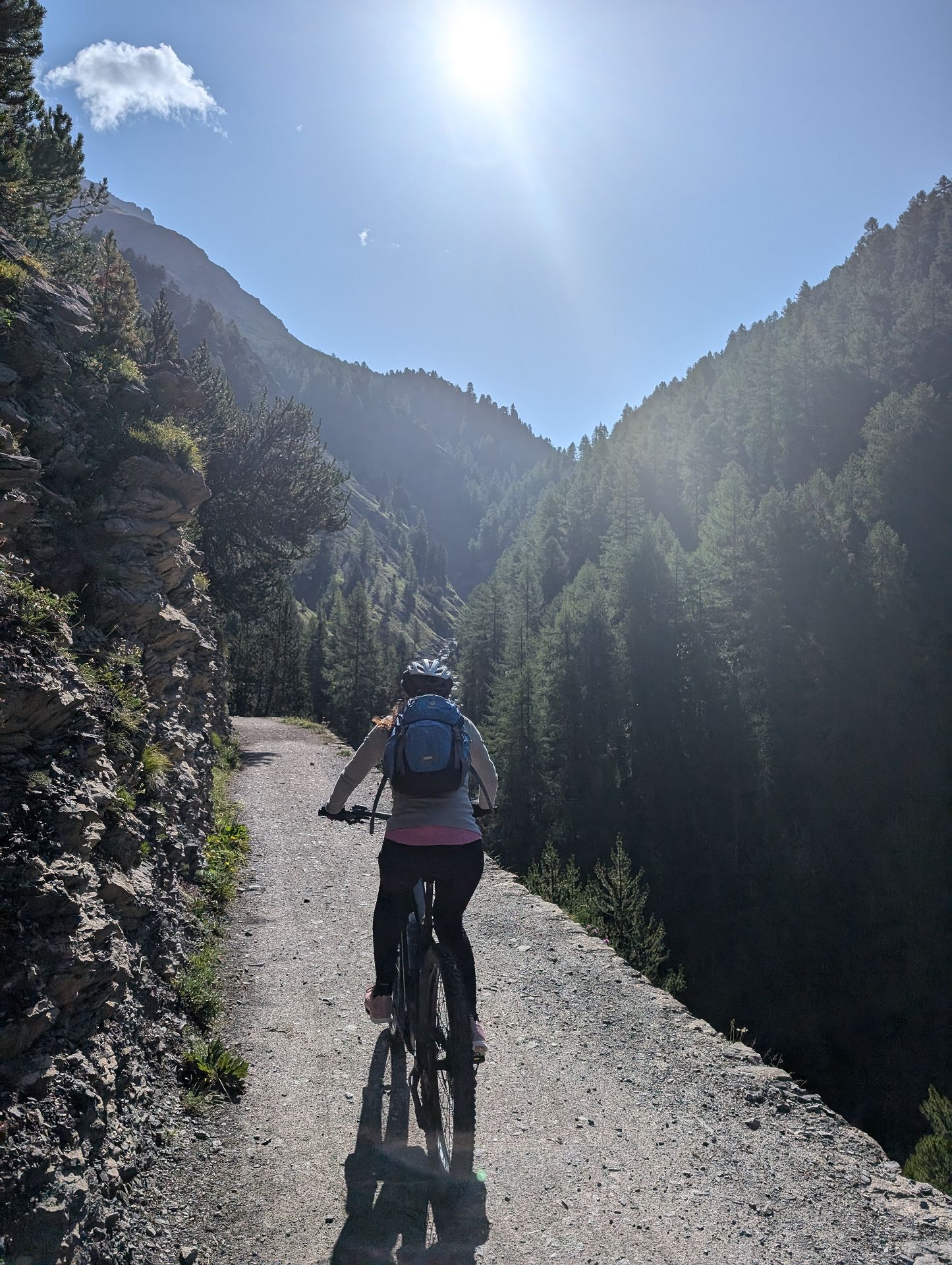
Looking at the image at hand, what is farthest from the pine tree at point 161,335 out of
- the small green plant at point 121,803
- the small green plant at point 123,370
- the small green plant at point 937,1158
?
the small green plant at point 937,1158

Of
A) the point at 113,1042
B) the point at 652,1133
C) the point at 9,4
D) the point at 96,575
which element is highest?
the point at 9,4

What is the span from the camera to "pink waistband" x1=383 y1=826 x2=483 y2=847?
379 centimetres

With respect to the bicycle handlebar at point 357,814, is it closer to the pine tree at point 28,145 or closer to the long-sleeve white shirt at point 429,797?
the long-sleeve white shirt at point 429,797

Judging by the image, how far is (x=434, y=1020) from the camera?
147 inches

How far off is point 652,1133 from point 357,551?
134 m

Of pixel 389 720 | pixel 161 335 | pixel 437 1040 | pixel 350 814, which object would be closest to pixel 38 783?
pixel 350 814

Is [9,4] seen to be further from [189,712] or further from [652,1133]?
[652,1133]

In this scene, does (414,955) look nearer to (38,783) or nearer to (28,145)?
(38,783)

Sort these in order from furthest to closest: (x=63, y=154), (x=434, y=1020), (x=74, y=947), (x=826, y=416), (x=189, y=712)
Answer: (x=826, y=416)
(x=63, y=154)
(x=189, y=712)
(x=434, y=1020)
(x=74, y=947)

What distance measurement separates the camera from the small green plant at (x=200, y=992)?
5.11 m

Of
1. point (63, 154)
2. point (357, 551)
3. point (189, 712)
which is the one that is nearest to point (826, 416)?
point (63, 154)

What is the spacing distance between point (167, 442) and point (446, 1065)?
8.18m

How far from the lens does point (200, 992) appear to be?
5234 mm

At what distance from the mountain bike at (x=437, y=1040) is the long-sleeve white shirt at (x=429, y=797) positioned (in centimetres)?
38
